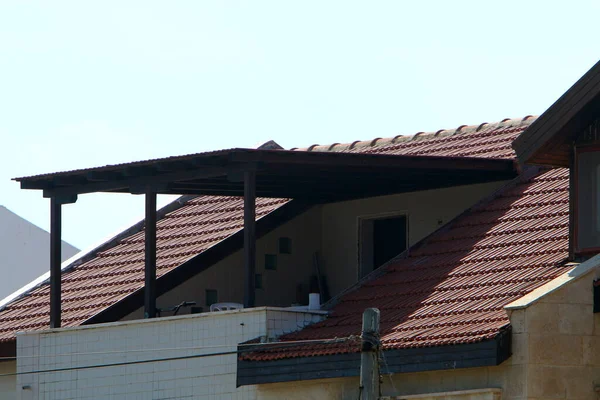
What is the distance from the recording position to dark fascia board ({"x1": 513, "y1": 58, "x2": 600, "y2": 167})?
20578 mm

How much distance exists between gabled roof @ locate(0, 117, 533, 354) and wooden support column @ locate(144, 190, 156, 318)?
57.8 inches

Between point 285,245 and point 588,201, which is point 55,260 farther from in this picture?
point 588,201

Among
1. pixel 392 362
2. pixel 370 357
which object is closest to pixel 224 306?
pixel 392 362

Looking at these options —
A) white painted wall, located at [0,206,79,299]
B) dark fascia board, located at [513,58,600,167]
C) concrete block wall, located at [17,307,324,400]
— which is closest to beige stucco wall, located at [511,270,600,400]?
dark fascia board, located at [513,58,600,167]

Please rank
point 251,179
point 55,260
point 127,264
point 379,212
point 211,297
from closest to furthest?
1. point 251,179
2. point 55,260
3. point 379,212
4. point 211,297
5. point 127,264

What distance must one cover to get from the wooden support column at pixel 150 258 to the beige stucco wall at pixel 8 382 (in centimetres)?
331

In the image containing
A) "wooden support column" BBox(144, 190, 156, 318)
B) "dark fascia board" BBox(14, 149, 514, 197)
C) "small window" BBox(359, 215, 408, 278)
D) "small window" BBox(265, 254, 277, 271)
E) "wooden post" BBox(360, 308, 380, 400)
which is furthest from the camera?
"small window" BBox(265, 254, 277, 271)

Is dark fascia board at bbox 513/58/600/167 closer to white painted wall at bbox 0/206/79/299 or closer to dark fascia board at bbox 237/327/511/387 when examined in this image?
dark fascia board at bbox 237/327/511/387

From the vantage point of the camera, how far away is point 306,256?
89.8ft

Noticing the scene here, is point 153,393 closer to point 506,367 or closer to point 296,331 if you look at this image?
point 296,331

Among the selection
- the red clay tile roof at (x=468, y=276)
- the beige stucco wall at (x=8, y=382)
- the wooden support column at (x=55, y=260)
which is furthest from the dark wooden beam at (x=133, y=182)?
the beige stucco wall at (x=8, y=382)

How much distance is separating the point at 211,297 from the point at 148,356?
2968 millimetres

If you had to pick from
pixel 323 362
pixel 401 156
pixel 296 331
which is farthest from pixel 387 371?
pixel 401 156

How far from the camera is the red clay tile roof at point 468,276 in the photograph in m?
20.6
